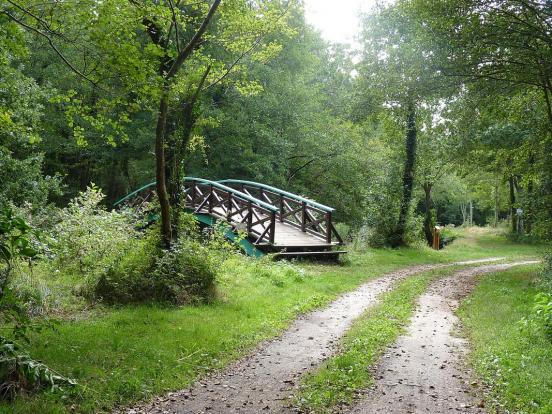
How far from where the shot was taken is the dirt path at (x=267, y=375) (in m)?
5.09

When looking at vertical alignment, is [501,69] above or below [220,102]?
below

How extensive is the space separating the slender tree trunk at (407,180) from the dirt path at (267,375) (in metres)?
11.6

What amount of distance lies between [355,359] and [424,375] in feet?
2.96

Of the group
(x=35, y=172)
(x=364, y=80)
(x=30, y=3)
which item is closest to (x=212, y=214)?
(x=35, y=172)

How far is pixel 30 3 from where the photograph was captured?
661 cm

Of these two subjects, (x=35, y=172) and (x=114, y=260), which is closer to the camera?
(x=114, y=260)

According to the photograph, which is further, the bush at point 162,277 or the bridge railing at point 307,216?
the bridge railing at point 307,216

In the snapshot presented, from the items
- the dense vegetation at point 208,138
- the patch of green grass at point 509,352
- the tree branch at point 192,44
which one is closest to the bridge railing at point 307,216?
the dense vegetation at point 208,138

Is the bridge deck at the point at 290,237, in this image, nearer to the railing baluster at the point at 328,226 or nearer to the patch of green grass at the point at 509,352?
the railing baluster at the point at 328,226

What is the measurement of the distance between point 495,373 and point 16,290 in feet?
23.2

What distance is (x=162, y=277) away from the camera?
8.62 m

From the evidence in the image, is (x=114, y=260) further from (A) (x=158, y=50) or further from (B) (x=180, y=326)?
(A) (x=158, y=50)

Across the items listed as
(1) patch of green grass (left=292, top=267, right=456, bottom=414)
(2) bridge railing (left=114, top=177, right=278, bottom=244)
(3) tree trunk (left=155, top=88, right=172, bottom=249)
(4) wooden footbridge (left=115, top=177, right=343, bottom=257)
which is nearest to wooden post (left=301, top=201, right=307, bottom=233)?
(4) wooden footbridge (left=115, top=177, right=343, bottom=257)

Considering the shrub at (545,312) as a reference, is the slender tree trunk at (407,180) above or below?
above
